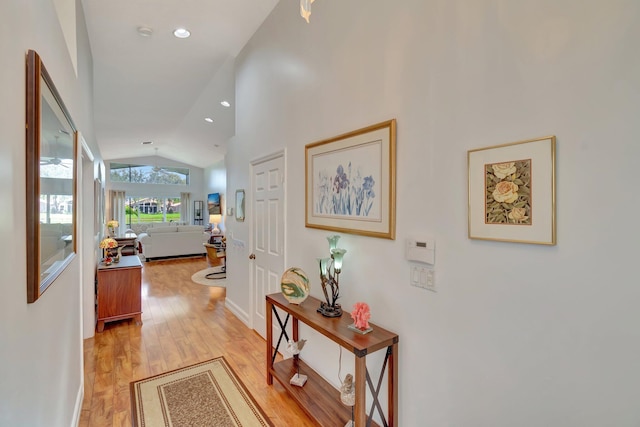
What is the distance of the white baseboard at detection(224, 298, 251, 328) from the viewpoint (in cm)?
374

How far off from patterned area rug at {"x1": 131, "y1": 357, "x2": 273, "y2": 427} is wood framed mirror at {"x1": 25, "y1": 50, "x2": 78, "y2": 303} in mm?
1265

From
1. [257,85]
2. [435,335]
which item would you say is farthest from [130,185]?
[435,335]

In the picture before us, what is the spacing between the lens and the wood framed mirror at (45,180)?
1042 mm

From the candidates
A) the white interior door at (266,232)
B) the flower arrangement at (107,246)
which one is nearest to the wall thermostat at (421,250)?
the white interior door at (266,232)

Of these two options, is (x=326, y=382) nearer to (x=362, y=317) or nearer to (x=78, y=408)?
(x=362, y=317)

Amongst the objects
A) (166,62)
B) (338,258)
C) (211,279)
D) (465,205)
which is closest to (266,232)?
(338,258)

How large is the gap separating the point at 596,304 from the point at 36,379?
204 cm

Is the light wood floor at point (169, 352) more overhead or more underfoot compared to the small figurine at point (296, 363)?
more underfoot

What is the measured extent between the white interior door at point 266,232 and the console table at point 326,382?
0.62 metres

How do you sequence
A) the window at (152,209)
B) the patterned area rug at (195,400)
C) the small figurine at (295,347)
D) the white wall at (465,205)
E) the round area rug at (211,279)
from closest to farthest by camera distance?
1. the white wall at (465,205)
2. the patterned area rug at (195,400)
3. the small figurine at (295,347)
4. the round area rug at (211,279)
5. the window at (152,209)

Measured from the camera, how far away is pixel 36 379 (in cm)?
113

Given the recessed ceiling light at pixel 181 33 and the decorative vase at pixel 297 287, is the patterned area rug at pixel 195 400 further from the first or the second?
the recessed ceiling light at pixel 181 33

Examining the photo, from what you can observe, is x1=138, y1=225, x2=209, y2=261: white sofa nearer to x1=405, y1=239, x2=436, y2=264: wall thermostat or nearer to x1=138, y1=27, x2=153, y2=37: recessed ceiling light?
x1=138, y1=27, x2=153, y2=37: recessed ceiling light

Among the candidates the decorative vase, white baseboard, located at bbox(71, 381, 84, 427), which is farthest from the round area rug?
the decorative vase
